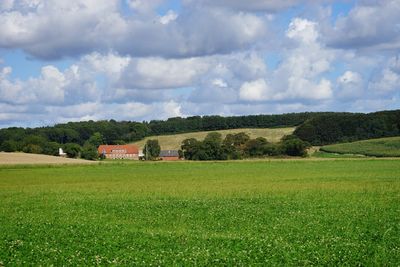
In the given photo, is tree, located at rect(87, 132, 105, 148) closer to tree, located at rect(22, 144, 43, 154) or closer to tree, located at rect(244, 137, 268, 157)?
tree, located at rect(22, 144, 43, 154)

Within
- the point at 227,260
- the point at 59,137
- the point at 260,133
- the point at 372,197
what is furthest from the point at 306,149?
the point at 227,260

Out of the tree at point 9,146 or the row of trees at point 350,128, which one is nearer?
the tree at point 9,146

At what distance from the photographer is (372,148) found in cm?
14712

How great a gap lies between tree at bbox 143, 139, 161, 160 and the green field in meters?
52.2

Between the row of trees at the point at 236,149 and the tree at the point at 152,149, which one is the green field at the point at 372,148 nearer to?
the row of trees at the point at 236,149

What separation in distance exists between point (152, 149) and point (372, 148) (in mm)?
69573

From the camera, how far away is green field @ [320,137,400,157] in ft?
449

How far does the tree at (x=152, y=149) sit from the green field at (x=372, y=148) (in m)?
52.2

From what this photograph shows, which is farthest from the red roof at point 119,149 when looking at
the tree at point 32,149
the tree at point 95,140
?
the tree at point 32,149

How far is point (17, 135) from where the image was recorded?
17912 cm

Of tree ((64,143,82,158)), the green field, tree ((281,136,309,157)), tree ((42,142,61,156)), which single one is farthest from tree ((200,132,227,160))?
tree ((42,142,61,156))

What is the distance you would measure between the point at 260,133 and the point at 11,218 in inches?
6781

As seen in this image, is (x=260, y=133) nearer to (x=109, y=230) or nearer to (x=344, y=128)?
(x=344, y=128)

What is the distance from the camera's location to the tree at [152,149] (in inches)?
7224
